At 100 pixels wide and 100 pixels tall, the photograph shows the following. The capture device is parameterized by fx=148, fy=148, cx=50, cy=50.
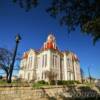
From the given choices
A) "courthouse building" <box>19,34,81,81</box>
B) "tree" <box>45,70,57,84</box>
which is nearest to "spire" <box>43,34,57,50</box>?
"courthouse building" <box>19,34,81,81</box>

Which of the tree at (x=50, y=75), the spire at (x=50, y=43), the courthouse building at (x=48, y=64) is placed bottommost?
the tree at (x=50, y=75)

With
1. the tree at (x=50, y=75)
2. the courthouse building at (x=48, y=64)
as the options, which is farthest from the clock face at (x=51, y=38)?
the tree at (x=50, y=75)

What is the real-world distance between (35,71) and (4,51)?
18593 mm

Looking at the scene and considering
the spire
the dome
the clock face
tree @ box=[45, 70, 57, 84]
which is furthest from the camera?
the clock face

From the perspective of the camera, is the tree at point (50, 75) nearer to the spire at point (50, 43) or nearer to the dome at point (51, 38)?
the spire at point (50, 43)

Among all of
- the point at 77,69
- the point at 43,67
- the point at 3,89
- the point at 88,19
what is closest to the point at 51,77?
the point at 43,67

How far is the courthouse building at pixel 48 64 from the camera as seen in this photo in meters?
45.6

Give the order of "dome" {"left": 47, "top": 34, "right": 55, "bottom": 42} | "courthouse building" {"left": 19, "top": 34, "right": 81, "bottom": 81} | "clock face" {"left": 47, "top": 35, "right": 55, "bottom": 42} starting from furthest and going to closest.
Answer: "clock face" {"left": 47, "top": 35, "right": 55, "bottom": 42} < "dome" {"left": 47, "top": 34, "right": 55, "bottom": 42} < "courthouse building" {"left": 19, "top": 34, "right": 81, "bottom": 81}

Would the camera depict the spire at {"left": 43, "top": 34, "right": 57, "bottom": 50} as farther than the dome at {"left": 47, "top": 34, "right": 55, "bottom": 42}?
No

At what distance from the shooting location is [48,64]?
44688mm

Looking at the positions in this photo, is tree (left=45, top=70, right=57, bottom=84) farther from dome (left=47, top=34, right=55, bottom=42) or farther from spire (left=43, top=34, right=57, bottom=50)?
dome (left=47, top=34, right=55, bottom=42)

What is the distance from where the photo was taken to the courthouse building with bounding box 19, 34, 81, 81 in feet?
150

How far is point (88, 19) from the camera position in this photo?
8.07 meters

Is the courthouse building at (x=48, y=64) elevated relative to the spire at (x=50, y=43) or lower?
lower
